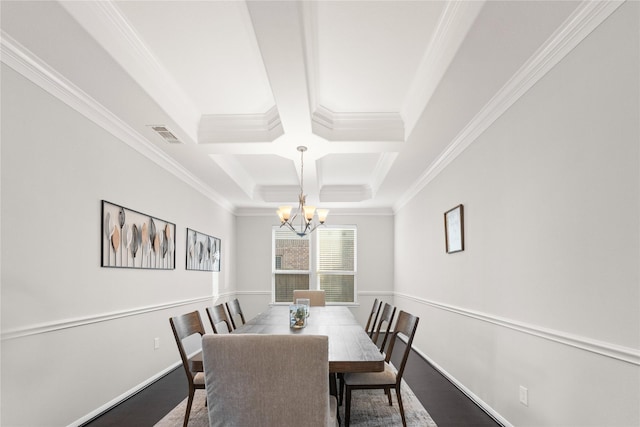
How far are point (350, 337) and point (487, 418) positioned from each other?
51.3 inches

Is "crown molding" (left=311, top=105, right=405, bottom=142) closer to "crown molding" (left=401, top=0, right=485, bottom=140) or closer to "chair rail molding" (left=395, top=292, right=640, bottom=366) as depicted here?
"crown molding" (left=401, top=0, right=485, bottom=140)

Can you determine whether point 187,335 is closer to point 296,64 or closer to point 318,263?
point 296,64

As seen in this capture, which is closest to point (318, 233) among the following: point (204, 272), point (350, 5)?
point (204, 272)

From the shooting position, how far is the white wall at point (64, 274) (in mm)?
2406

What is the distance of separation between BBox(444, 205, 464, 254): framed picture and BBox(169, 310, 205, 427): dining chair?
8.21ft

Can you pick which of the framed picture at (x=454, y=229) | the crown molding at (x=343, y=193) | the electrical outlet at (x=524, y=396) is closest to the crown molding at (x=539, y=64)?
the framed picture at (x=454, y=229)

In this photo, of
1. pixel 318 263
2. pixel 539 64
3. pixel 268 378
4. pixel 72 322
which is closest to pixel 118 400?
pixel 72 322

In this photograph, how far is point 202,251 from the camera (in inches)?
233

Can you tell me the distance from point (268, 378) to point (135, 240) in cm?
266

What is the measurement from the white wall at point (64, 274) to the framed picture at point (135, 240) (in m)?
0.09

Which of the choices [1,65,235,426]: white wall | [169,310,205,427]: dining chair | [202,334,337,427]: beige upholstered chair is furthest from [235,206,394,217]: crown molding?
[202,334,337,427]: beige upholstered chair

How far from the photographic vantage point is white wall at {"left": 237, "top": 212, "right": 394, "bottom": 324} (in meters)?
7.96

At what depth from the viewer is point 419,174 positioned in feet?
17.5

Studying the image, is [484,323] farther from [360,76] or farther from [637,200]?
[360,76]
